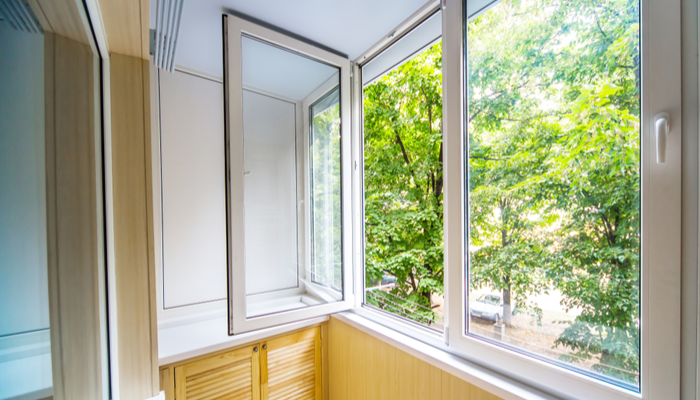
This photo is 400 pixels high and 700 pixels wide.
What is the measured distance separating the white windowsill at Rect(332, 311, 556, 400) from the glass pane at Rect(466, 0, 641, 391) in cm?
12

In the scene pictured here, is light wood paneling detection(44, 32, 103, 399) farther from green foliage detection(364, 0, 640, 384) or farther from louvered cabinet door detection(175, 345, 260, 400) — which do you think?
green foliage detection(364, 0, 640, 384)

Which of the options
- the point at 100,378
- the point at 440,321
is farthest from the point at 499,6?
the point at 100,378

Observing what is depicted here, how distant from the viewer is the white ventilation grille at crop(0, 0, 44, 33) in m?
0.30

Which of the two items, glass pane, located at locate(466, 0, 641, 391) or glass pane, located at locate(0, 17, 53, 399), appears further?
glass pane, located at locate(466, 0, 641, 391)

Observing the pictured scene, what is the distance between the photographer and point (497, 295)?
1096 mm

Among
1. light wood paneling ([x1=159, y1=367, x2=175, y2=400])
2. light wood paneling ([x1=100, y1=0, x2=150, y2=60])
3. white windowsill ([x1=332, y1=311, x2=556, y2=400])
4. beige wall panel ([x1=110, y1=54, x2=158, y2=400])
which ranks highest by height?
light wood paneling ([x1=100, y1=0, x2=150, y2=60])

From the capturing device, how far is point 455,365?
1.13 m

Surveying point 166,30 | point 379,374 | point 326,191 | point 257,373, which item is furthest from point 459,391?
point 166,30

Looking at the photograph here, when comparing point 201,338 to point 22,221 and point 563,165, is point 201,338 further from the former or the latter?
point 563,165

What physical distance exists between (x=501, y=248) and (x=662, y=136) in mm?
538

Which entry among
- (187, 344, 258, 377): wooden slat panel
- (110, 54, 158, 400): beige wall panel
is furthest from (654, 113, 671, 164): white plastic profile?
(187, 344, 258, 377): wooden slat panel

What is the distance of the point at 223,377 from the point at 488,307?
132 centimetres

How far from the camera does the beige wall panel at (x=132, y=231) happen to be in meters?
0.79

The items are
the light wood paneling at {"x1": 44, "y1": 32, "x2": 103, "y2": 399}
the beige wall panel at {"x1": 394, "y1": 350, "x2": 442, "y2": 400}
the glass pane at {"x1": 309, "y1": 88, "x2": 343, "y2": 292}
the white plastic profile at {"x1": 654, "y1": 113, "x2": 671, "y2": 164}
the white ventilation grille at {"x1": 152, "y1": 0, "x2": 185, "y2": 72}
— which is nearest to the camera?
the light wood paneling at {"x1": 44, "y1": 32, "x2": 103, "y2": 399}
